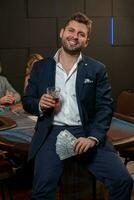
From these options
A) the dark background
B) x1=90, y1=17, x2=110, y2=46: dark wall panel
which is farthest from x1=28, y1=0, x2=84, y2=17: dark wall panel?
x1=90, y1=17, x2=110, y2=46: dark wall panel

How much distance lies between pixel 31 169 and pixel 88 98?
4.91 feet

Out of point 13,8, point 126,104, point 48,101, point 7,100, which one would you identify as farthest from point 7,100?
point 13,8

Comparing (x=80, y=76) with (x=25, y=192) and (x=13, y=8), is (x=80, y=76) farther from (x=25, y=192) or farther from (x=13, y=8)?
(x=13, y=8)

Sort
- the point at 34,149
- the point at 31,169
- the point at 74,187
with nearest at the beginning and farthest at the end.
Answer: the point at 34,149 < the point at 74,187 < the point at 31,169

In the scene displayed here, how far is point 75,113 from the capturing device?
7.60 feet

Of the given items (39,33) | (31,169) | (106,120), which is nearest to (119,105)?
(31,169)

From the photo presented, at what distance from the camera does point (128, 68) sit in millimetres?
5836

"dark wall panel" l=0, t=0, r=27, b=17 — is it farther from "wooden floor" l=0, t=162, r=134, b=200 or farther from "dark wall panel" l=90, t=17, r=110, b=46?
"wooden floor" l=0, t=162, r=134, b=200

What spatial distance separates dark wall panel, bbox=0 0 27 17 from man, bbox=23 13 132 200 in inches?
113

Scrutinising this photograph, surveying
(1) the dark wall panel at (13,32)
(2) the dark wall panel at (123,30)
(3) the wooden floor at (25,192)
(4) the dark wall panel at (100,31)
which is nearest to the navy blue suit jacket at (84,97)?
(3) the wooden floor at (25,192)

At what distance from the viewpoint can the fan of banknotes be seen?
7.09 ft

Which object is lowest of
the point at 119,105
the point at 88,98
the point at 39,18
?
the point at 119,105

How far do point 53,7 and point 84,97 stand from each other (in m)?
3.26

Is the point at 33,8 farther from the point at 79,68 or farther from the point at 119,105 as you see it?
the point at 79,68
